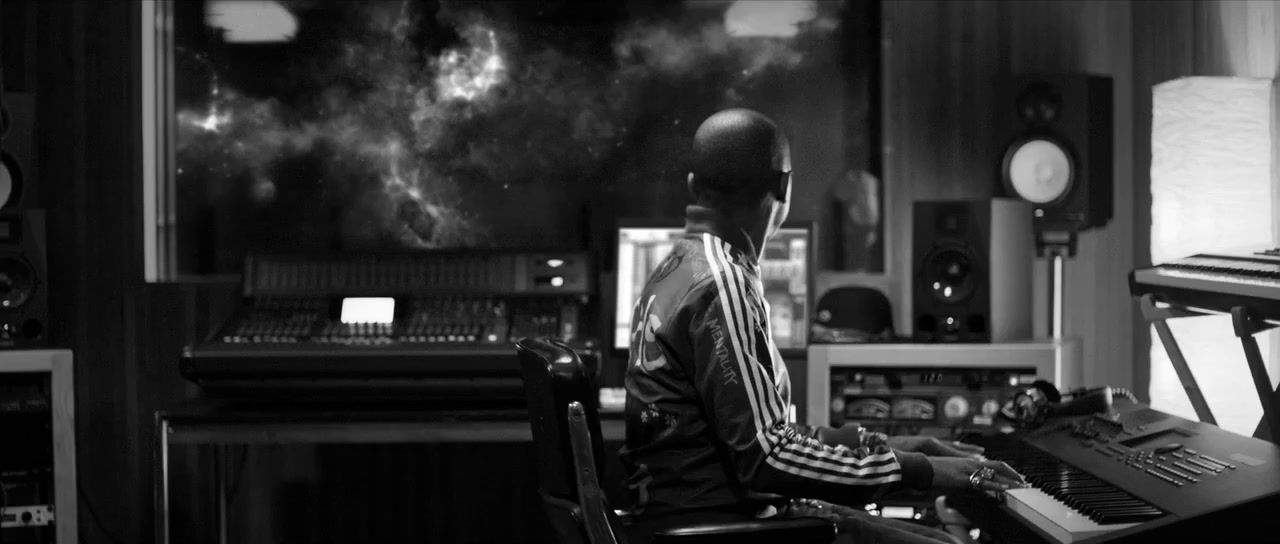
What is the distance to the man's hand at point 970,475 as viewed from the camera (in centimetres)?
190

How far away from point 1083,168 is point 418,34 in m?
2.17

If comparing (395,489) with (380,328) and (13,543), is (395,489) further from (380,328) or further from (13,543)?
(13,543)

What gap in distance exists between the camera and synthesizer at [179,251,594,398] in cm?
348

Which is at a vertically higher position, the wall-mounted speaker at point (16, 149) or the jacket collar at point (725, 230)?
the wall-mounted speaker at point (16, 149)

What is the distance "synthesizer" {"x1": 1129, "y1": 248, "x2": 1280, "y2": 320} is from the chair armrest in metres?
0.79

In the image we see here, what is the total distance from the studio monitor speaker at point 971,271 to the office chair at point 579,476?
1.84 m

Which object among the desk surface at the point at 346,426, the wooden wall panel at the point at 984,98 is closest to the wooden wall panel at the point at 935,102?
the wooden wall panel at the point at 984,98

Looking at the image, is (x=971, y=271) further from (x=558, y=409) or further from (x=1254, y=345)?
(x=558, y=409)

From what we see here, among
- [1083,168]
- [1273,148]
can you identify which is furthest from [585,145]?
[1273,148]

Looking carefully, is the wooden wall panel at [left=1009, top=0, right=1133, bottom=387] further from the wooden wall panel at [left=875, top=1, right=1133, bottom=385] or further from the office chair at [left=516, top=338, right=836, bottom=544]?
the office chair at [left=516, top=338, right=836, bottom=544]

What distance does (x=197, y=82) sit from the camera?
4090 millimetres

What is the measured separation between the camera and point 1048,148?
3791mm

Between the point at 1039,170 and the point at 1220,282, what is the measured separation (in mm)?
1755

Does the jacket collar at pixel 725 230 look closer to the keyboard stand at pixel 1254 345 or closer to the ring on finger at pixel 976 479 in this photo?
the ring on finger at pixel 976 479
